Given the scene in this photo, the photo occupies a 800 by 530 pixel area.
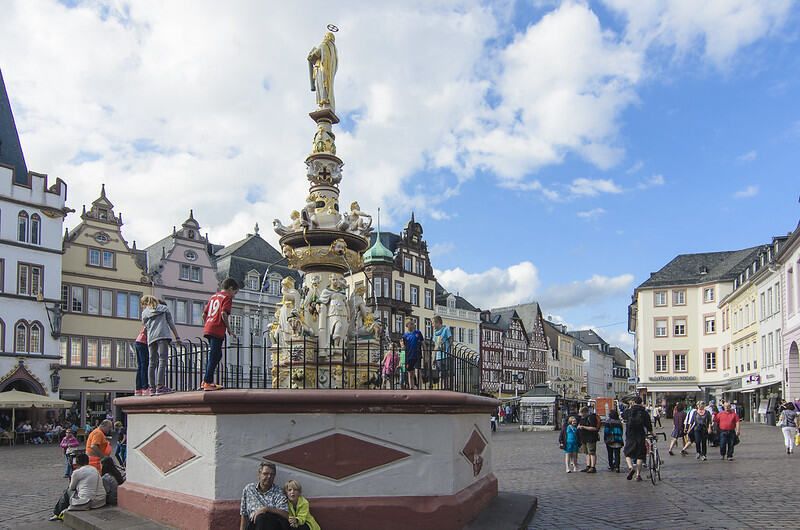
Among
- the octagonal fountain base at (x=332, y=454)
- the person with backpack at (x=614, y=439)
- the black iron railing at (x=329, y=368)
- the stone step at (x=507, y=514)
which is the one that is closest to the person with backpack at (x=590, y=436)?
the person with backpack at (x=614, y=439)

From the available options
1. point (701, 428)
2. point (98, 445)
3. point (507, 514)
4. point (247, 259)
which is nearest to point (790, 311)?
point (701, 428)

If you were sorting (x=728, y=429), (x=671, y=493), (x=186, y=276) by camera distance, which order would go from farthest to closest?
(x=186, y=276), (x=728, y=429), (x=671, y=493)

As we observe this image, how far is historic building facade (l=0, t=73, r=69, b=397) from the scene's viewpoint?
140ft

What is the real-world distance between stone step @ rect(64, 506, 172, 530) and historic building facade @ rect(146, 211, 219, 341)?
1659 inches

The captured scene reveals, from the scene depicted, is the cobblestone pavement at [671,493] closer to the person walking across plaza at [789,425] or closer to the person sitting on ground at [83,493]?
the person walking across plaza at [789,425]

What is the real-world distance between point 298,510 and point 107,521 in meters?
3.14

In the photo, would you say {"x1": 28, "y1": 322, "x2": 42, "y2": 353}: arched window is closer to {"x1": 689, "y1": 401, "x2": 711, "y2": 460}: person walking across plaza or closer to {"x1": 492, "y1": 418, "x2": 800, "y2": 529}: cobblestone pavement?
{"x1": 492, "y1": 418, "x2": 800, "y2": 529}: cobblestone pavement

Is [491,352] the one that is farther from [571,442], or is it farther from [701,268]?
[571,442]

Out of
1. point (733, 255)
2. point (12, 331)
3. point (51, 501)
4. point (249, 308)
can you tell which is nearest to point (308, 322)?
point (51, 501)

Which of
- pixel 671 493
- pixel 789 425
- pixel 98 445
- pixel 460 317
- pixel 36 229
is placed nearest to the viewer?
pixel 98 445

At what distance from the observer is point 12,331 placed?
42.6m

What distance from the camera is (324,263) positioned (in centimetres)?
1593

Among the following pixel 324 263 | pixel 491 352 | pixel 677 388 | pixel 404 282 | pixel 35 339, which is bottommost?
pixel 677 388

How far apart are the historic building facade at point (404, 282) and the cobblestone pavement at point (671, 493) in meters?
43.6
